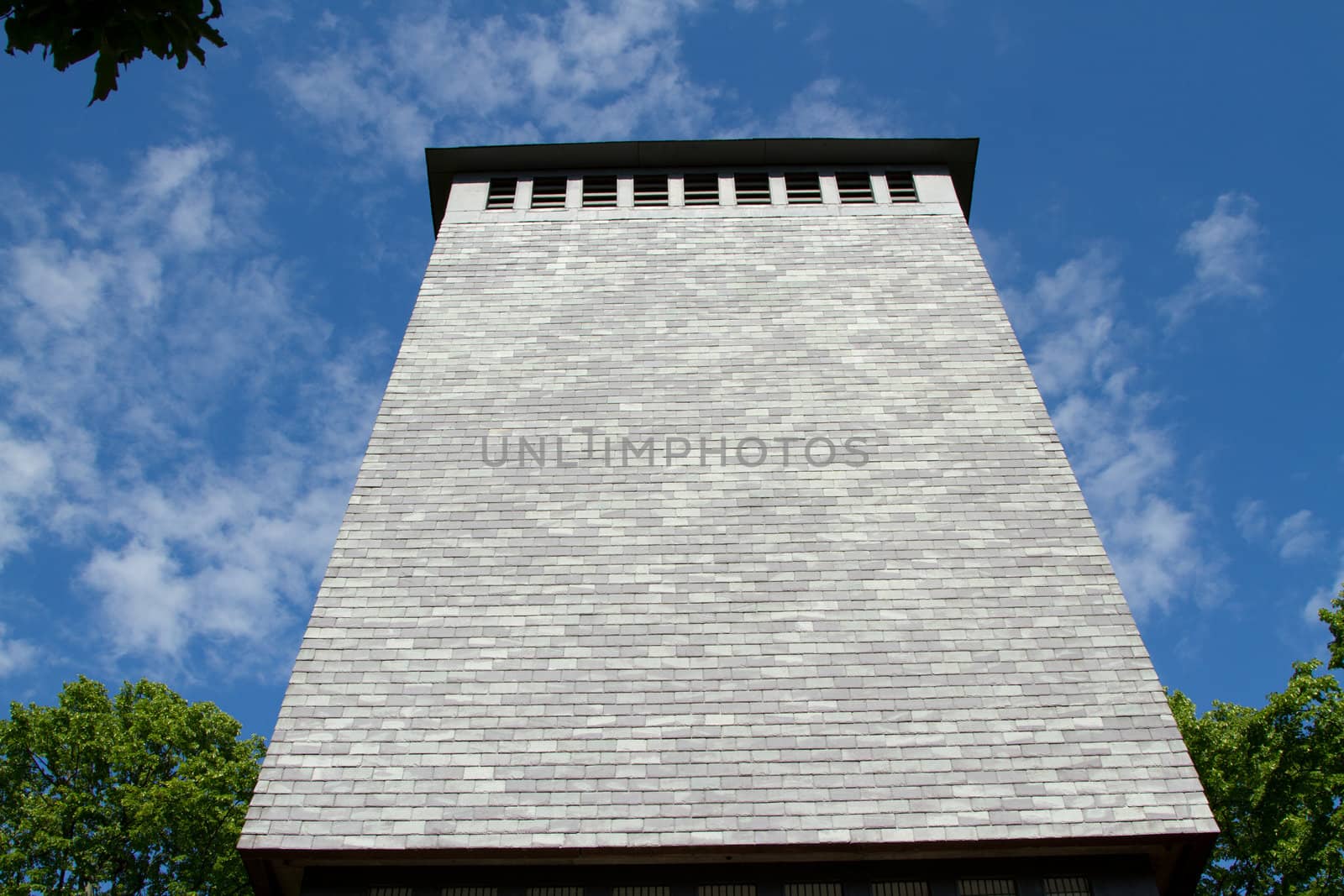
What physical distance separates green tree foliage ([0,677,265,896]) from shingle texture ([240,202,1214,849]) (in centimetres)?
966

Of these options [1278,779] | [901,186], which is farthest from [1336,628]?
[901,186]

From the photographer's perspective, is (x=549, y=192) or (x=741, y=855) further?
(x=549, y=192)

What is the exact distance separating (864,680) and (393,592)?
5986 mm

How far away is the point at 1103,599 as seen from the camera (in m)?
12.8

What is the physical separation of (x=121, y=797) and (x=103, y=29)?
61.2 ft

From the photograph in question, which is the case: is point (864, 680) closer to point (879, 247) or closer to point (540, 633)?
point (540, 633)

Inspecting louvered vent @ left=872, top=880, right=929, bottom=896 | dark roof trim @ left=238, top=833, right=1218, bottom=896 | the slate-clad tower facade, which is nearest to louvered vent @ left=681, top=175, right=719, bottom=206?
the slate-clad tower facade

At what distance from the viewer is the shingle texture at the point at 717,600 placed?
35.5ft

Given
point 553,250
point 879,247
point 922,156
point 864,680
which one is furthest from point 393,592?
point 922,156

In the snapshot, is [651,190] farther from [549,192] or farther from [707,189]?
[549,192]

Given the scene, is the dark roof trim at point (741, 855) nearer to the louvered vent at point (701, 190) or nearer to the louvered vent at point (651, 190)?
the louvered vent at point (701, 190)

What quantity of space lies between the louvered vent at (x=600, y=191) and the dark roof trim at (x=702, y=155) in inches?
13.1

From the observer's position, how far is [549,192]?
843 inches

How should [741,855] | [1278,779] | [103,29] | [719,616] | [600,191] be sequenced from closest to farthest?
[103,29] < [741,855] < [719,616] < [1278,779] < [600,191]
